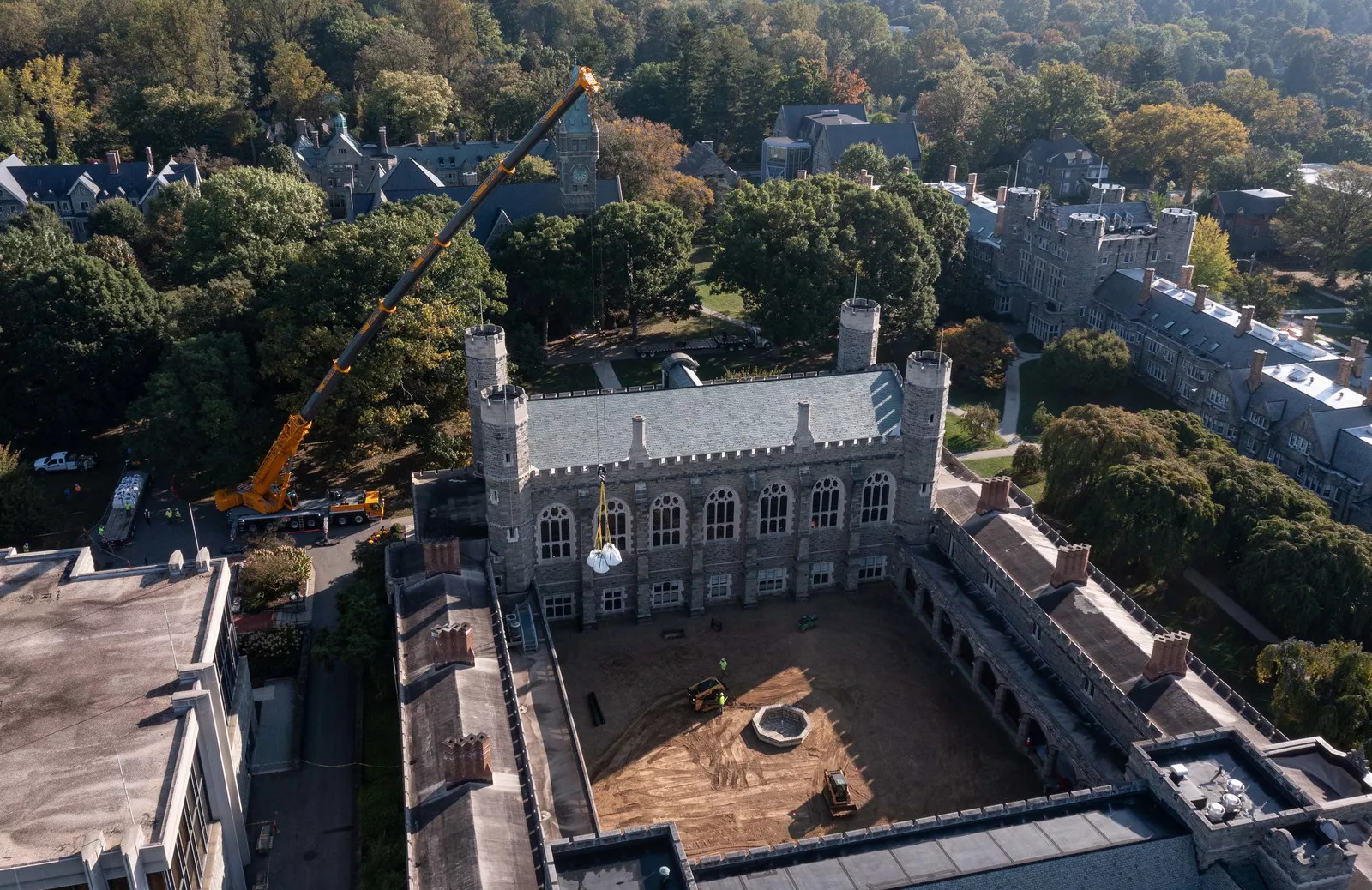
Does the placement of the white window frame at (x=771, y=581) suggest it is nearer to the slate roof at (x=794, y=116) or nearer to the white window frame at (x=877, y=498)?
the white window frame at (x=877, y=498)

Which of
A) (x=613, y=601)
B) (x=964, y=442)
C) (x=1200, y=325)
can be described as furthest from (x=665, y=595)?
(x=1200, y=325)

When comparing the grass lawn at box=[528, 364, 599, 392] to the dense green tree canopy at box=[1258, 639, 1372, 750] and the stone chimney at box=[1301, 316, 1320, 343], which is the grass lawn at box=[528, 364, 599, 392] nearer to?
the dense green tree canopy at box=[1258, 639, 1372, 750]

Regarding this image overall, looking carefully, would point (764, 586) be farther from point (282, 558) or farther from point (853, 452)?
point (282, 558)

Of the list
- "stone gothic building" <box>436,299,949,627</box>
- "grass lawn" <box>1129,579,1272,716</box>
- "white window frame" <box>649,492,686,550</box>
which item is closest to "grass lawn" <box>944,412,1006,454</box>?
"grass lawn" <box>1129,579,1272,716</box>

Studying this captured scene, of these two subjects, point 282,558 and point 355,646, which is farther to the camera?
point 282,558

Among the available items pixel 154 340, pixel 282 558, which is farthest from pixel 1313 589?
pixel 154 340

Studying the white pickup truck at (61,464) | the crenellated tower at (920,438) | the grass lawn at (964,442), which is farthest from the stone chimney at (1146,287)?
the white pickup truck at (61,464)
